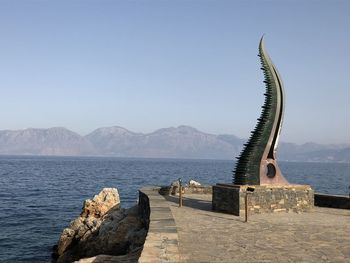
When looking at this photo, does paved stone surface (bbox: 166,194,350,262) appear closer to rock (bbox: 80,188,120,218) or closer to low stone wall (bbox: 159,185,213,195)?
low stone wall (bbox: 159,185,213,195)

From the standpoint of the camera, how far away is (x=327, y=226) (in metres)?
13.6

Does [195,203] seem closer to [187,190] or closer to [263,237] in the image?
[187,190]

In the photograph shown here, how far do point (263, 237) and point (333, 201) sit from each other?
9.35 m

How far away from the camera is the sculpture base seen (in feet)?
52.1

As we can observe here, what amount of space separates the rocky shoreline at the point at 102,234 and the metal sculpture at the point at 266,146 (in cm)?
494

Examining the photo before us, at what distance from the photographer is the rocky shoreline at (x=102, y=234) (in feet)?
51.8

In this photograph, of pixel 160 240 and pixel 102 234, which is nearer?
pixel 160 240

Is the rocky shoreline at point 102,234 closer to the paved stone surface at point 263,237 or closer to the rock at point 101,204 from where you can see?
the rock at point 101,204

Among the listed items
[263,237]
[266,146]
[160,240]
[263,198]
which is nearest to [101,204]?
[263,198]

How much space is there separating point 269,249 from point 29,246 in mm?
17715

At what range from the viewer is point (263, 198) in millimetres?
16328

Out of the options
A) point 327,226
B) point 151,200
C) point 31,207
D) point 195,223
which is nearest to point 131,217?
point 151,200

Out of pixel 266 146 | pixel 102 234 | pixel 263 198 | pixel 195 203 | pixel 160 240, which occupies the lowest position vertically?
pixel 102 234

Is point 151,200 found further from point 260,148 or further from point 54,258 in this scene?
point 54,258
